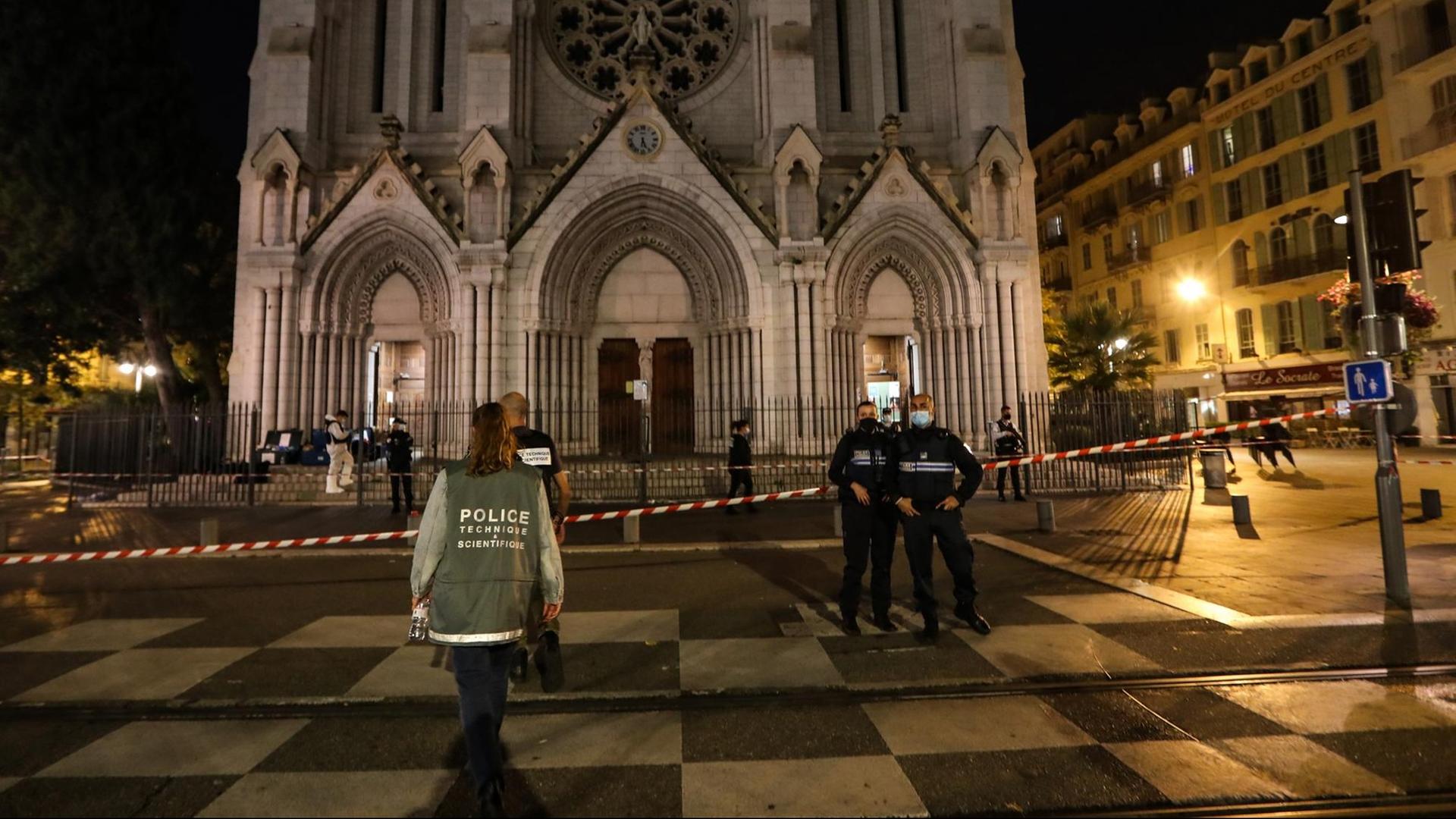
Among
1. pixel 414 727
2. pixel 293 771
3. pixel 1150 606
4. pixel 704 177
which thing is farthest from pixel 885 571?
pixel 704 177

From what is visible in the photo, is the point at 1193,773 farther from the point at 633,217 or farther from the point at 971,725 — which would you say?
the point at 633,217

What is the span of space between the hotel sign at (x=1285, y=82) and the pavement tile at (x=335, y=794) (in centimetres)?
3925

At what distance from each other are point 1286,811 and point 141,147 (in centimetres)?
2692

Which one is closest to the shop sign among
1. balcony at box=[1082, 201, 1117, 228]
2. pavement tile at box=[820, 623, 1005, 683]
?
balcony at box=[1082, 201, 1117, 228]

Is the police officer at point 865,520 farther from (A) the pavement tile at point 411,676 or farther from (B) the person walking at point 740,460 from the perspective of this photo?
(B) the person walking at point 740,460

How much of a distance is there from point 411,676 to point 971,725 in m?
3.53

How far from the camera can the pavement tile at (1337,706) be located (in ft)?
11.5

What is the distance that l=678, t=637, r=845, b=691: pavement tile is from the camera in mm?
4211

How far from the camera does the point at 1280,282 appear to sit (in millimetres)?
29312

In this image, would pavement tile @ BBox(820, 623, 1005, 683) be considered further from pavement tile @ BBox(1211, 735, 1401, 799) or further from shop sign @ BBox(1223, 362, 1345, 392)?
shop sign @ BBox(1223, 362, 1345, 392)

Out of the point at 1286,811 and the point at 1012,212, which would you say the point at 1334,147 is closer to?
the point at 1012,212

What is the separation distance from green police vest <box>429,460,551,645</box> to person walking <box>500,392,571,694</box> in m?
0.18

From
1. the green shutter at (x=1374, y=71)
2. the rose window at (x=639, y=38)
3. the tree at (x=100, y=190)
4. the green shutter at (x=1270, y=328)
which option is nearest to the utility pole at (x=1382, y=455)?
the rose window at (x=639, y=38)

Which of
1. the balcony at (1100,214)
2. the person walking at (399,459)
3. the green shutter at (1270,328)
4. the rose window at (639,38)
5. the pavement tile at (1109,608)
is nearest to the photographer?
the pavement tile at (1109,608)
